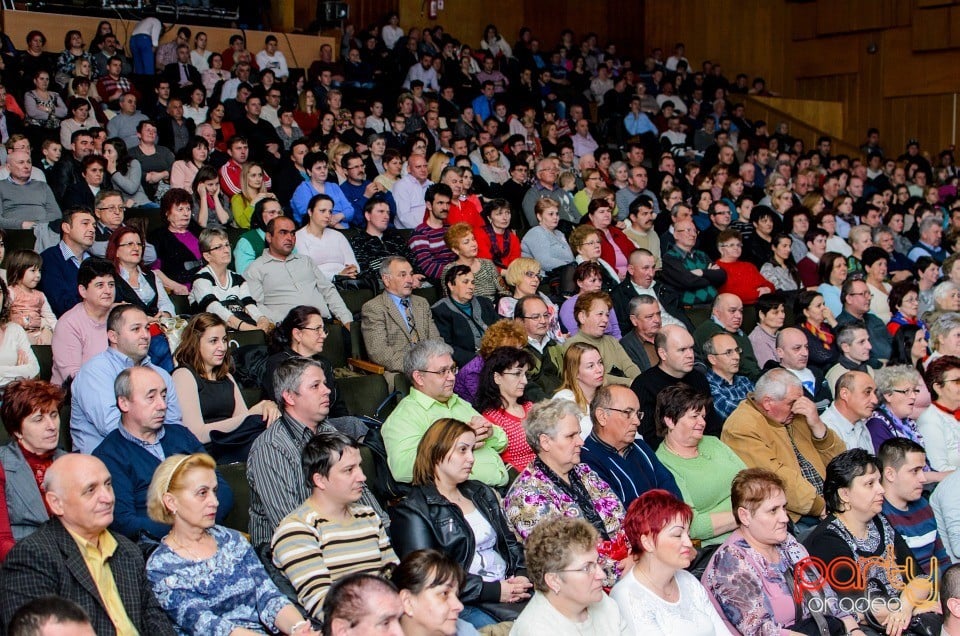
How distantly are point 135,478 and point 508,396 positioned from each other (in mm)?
1395

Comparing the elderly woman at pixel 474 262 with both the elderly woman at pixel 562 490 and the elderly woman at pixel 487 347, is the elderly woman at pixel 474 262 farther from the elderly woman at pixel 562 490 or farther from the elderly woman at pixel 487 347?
the elderly woman at pixel 562 490

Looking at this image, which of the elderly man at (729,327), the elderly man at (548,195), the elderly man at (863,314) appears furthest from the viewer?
the elderly man at (548,195)

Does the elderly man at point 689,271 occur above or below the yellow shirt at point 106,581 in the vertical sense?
above

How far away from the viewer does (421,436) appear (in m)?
3.47

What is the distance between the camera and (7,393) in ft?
9.62

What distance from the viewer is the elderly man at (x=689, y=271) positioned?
6.01m

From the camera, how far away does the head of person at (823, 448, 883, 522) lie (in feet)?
10.5

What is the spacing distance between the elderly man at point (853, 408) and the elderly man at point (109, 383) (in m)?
2.47

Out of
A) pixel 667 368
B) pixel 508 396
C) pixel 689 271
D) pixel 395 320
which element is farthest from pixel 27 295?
pixel 689 271

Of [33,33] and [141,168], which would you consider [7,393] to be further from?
[33,33]

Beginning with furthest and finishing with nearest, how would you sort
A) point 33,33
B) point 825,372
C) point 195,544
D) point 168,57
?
point 168,57 < point 33,33 < point 825,372 < point 195,544

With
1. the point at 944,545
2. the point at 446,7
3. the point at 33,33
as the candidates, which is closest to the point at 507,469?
the point at 944,545

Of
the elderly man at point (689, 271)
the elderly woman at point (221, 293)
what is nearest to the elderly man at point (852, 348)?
the elderly man at point (689, 271)

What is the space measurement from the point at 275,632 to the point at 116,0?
7.95 meters
